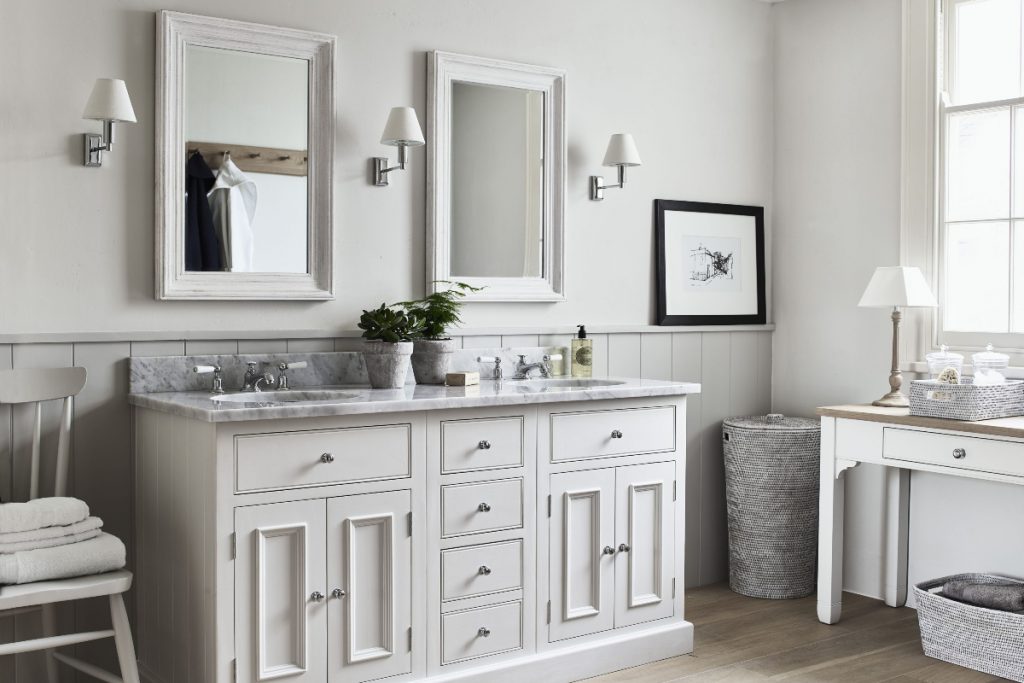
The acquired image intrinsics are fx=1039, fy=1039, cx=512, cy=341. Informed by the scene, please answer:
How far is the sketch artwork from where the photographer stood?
400 centimetres

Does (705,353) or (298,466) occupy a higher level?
(705,353)

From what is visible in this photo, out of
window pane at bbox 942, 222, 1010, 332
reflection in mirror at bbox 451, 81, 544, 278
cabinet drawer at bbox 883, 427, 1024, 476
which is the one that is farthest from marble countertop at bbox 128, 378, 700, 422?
window pane at bbox 942, 222, 1010, 332

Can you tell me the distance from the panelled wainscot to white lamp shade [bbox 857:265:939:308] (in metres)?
0.75

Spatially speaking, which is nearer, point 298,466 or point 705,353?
point 298,466

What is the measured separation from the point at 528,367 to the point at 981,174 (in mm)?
1700

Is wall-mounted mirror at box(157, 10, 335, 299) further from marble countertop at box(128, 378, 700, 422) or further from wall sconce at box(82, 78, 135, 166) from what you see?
marble countertop at box(128, 378, 700, 422)

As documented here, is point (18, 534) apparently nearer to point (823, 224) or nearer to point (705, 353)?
point (705, 353)

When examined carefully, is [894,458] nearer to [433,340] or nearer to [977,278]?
[977,278]

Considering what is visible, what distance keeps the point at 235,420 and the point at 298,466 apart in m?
0.22

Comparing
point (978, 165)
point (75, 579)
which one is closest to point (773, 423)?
point (978, 165)

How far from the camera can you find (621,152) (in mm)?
3602

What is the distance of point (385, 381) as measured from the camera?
10.0ft

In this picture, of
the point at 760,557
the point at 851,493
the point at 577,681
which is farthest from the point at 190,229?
the point at 851,493

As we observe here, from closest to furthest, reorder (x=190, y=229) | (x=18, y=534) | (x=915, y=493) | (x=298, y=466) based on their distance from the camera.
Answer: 1. (x=18, y=534)
2. (x=298, y=466)
3. (x=190, y=229)
4. (x=915, y=493)
